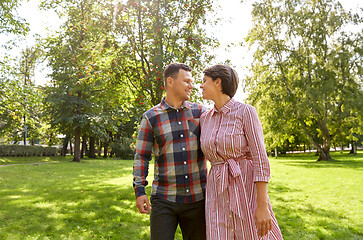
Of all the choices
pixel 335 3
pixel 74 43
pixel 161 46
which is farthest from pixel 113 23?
pixel 335 3

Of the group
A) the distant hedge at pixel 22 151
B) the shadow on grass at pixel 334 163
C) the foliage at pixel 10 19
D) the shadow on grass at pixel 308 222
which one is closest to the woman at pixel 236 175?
the shadow on grass at pixel 308 222

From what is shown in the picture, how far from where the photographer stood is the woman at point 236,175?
2.33 m

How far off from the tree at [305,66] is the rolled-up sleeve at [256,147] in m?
25.6

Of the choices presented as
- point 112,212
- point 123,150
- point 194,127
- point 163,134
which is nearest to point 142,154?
point 163,134

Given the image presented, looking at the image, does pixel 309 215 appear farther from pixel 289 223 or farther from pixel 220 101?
pixel 220 101

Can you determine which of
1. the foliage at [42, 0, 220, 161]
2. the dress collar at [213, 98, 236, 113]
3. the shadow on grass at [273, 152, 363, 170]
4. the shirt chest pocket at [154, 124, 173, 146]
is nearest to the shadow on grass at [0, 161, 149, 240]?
the foliage at [42, 0, 220, 161]

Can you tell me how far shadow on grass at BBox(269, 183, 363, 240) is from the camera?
650 cm

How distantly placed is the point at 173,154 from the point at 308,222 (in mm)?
6106

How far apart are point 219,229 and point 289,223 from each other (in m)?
5.81

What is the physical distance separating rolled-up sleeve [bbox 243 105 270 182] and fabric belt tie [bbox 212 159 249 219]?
0.15 metres

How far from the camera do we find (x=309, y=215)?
27.0 feet

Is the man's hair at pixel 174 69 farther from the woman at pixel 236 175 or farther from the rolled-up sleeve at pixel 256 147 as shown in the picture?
the rolled-up sleeve at pixel 256 147

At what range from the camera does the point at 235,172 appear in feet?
7.90

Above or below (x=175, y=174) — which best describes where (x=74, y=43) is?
above
